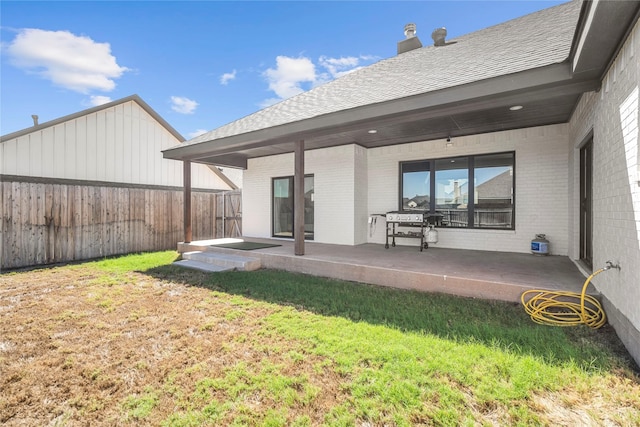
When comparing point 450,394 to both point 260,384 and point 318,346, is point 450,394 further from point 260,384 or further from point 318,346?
point 260,384

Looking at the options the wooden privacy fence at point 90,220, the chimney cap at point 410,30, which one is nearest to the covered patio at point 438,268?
the wooden privacy fence at point 90,220

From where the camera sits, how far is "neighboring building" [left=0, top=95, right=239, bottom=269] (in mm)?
6660

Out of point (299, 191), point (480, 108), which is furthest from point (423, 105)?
point (299, 191)

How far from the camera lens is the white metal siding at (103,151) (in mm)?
7305

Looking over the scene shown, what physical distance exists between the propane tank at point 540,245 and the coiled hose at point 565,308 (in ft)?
8.32

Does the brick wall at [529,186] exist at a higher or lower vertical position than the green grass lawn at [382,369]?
higher

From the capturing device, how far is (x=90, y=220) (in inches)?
299

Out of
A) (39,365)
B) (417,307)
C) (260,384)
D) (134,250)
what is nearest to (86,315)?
(39,365)

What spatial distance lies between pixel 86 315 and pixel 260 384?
285 cm

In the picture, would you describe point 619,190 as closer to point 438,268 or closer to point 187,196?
point 438,268

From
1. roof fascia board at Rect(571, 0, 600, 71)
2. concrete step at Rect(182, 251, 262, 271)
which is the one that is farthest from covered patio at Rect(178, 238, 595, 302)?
roof fascia board at Rect(571, 0, 600, 71)

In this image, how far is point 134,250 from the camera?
27.5ft

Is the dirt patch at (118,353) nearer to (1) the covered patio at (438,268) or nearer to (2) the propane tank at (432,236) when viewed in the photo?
(1) the covered patio at (438,268)

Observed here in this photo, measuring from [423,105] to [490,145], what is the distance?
3.21m
